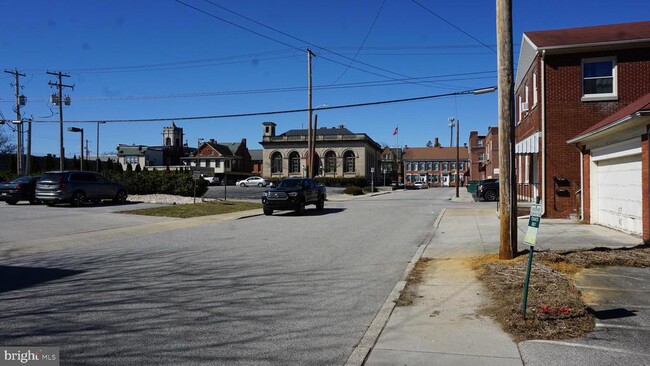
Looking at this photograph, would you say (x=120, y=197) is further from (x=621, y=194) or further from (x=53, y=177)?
(x=621, y=194)

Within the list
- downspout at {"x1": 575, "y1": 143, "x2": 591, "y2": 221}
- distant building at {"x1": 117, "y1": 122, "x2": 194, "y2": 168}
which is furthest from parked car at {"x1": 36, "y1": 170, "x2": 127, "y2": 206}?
distant building at {"x1": 117, "y1": 122, "x2": 194, "y2": 168}

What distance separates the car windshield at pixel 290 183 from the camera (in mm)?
23234

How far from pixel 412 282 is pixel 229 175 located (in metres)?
91.4

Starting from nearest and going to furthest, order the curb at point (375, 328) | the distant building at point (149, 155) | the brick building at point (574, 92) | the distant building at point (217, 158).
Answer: the curb at point (375, 328) < the brick building at point (574, 92) < the distant building at point (217, 158) < the distant building at point (149, 155)

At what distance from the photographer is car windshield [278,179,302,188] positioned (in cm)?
2323

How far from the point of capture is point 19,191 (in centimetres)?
2594

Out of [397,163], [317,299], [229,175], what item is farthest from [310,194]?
[397,163]

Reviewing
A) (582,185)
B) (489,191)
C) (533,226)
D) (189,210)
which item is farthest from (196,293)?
(489,191)

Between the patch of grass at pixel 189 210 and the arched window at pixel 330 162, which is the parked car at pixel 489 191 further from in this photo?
the arched window at pixel 330 162

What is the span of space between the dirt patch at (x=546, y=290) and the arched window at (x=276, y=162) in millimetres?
88989

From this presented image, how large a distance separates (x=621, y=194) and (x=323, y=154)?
8333 cm

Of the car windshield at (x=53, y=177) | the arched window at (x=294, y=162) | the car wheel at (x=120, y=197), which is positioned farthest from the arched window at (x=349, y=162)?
the car windshield at (x=53, y=177)

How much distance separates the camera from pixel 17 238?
13.5m

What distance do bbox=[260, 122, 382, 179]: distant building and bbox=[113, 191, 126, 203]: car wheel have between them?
216 feet
